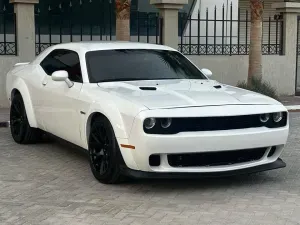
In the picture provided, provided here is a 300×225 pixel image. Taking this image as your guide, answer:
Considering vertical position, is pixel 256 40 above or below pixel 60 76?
above

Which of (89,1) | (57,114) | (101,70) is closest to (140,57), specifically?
(101,70)

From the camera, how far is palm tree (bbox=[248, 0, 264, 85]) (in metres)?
14.2

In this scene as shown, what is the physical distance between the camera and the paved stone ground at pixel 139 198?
195 inches

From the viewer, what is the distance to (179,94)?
19.5 feet

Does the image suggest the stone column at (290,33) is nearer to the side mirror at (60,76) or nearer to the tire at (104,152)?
the side mirror at (60,76)

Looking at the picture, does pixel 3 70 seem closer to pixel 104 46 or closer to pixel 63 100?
pixel 104 46

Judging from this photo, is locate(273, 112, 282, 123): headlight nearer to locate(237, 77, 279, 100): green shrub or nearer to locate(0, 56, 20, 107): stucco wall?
locate(237, 77, 279, 100): green shrub

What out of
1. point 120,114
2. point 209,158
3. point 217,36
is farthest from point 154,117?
point 217,36

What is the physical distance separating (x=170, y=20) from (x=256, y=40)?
7.69ft

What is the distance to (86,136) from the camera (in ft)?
20.8

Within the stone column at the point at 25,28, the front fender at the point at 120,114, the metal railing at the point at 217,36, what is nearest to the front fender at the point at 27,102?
the front fender at the point at 120,114

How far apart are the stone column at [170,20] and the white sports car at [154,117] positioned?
22.4ft

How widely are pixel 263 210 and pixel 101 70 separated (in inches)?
110

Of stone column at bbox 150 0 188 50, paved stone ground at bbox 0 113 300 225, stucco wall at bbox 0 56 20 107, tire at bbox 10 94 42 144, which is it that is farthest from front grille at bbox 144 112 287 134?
stone column at bbox 150 0 188 50
